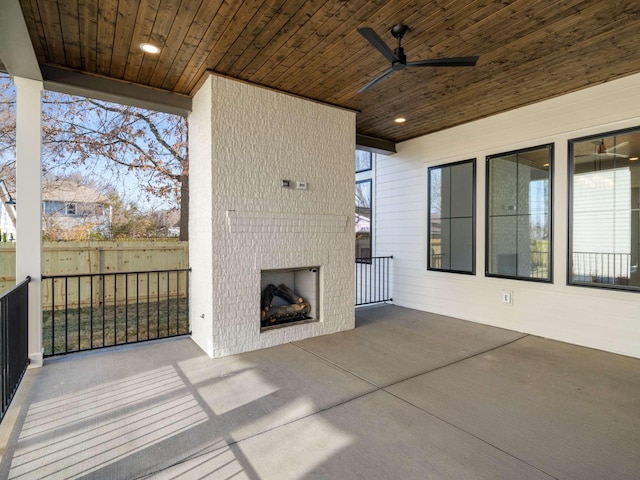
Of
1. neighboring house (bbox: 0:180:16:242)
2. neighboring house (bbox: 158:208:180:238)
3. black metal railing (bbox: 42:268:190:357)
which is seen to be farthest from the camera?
neighboring house (bbox: 158:208:180:238)

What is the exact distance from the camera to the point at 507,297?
15.3 ft

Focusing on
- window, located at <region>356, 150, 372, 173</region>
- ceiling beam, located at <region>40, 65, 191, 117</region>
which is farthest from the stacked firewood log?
window, located at <region>356, 150, 372, 173</region>

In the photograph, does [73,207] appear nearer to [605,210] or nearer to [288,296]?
[288,296]

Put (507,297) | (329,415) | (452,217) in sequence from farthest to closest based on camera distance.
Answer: (452,217) → (507,297) → (329,415)

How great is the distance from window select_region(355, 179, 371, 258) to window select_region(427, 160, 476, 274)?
1.55m

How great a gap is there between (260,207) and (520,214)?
3.50m

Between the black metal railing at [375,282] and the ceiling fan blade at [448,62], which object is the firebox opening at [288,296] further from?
the ceiling fan blade at [448,62]

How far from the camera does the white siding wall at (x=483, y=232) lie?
12.3 ft

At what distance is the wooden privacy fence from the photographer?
570cm

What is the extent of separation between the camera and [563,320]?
4.13 m

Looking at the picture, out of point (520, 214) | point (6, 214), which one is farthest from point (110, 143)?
point (520, 214)

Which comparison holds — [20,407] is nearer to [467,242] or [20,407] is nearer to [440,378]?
[440,378]

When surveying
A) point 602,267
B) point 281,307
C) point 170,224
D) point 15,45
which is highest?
point 15,45

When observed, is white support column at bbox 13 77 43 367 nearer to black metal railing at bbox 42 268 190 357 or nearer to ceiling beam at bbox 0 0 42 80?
ceiling beam at bbox 0 0 42 80
